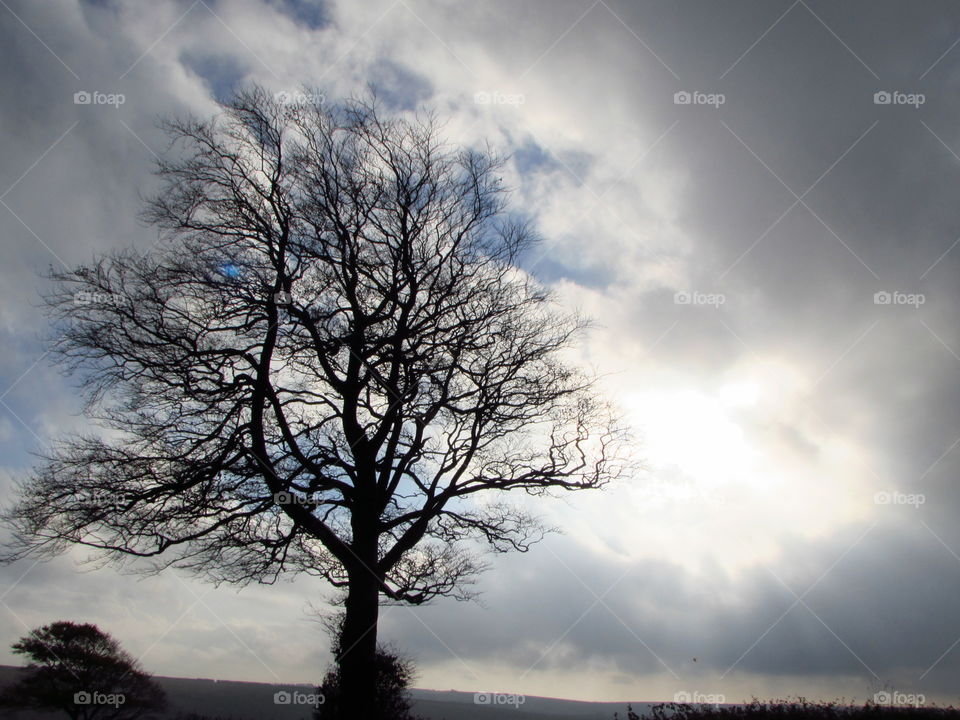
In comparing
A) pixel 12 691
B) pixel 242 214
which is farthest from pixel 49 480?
pixel 12 691

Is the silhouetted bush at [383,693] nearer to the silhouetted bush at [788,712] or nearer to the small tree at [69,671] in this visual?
the silhouetted bush at [788,712]

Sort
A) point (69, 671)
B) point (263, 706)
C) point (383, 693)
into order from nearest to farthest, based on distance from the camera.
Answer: point (383, 693)
point (69, 671)
point (263, 706)

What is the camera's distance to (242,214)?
40.3 ft

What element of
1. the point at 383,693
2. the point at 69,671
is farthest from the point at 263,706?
the point at 383,693

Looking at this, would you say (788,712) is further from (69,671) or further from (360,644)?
(69,671)

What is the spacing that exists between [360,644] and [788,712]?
8.86 metres

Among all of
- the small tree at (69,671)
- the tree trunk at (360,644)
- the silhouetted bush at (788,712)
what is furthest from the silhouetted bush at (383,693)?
the small tree at (69,671)

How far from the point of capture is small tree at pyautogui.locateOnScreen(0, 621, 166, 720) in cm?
3119

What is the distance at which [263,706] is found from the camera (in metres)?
56.0

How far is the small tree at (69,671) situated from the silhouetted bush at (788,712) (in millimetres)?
31145

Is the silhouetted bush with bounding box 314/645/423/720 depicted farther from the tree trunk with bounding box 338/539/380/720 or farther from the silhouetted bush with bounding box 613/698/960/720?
the silhouetted bush with bounding box 613/698/960/720

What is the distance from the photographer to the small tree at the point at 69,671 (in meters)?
31.2

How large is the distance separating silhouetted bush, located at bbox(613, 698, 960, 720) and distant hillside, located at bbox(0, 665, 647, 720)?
0.98 meters

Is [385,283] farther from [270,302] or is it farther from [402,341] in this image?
[270,302]
